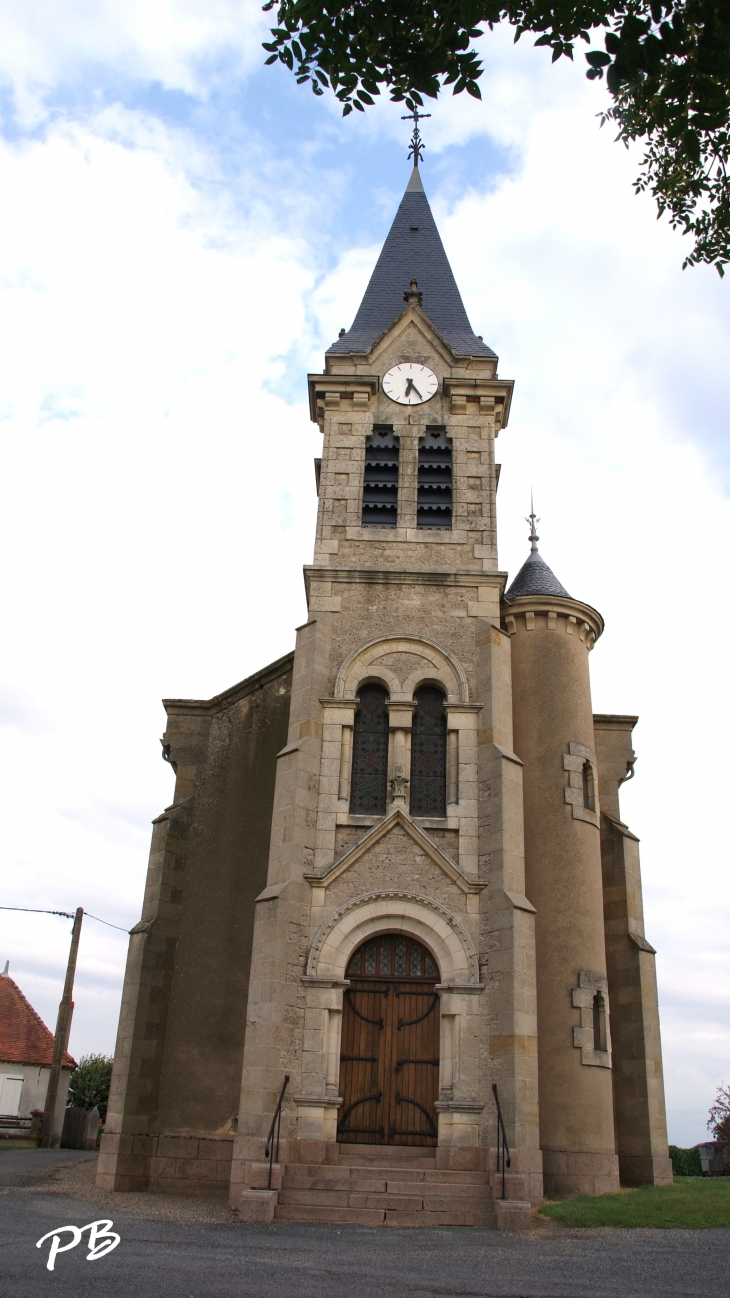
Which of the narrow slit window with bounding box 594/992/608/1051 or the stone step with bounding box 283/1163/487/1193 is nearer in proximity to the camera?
the stone step with bounding box 283/1163/487/1193

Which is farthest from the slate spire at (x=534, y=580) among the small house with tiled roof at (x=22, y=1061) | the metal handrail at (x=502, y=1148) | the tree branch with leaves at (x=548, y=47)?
the small house with tiled roof at (x=22, y=1061)

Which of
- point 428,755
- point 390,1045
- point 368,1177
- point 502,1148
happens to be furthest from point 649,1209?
point 428,755

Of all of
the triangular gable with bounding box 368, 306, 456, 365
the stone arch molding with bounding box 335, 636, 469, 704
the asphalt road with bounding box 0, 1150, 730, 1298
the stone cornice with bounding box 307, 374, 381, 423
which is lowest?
the asphalt road with bounding box 0, 1150, 730, 1298

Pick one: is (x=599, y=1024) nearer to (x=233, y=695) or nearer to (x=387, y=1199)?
(x=387, y=1199)

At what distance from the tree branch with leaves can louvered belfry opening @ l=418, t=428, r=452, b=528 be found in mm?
11650

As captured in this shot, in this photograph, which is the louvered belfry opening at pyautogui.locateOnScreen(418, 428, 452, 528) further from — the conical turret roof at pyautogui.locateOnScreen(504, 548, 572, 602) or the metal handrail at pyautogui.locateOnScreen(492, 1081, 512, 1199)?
the metal handrail at pyautogui.locateOnScreen(492, 1081, 512, 1199)

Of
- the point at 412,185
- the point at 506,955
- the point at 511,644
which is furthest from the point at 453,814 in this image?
the point at 412,185

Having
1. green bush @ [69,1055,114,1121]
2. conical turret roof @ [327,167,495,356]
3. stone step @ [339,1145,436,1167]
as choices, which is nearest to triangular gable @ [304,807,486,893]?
stone step @ [339,1145,436,1167]

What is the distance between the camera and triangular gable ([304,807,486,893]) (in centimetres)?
1541

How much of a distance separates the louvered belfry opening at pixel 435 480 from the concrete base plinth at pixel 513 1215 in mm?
11290

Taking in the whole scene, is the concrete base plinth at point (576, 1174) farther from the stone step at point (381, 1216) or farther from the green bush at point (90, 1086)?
the green bush at point (90, 1086)

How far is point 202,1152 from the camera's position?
52.4ft

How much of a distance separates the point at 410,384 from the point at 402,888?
33.4ft

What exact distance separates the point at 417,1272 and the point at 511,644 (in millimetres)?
11391
